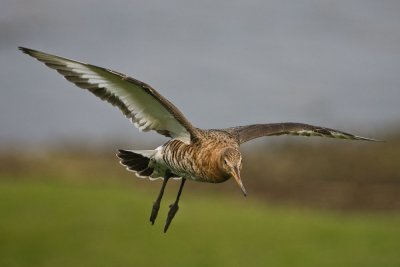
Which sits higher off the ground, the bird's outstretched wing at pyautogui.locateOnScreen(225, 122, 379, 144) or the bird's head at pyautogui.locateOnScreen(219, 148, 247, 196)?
the bird's outstretched wing at pyautogui.locateOnScreen(225, 122, 379, 144)

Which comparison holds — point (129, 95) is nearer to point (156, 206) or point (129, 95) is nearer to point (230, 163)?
point (156, 206)

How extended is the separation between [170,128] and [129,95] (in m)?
0.51

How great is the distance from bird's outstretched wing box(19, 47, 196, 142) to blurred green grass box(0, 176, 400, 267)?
9.45 m

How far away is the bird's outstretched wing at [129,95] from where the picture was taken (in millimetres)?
9289

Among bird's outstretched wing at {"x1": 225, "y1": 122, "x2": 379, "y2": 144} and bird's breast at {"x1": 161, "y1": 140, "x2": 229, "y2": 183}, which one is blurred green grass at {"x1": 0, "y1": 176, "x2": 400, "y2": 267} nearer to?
bird's outstretched wing at {"x1": 225, "y1": 122, "x2": 379, "y2": 144}

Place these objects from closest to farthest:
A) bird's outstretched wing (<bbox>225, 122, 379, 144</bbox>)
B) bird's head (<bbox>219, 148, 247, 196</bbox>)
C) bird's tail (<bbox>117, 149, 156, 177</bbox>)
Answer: bird's head (<bbox>219, 148, 247, 196</bbox>) < bird's outstretched wing (<bbox>225, 122, 379, 144</bbox>) < bird's tail (<bbox>117, 149, 156, 177</bbox>)

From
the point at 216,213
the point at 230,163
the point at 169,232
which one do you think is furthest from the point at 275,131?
the point at 216,213

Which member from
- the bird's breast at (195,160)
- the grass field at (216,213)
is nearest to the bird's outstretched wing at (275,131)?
the bird's breast at (195,160)

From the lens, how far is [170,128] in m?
9.79

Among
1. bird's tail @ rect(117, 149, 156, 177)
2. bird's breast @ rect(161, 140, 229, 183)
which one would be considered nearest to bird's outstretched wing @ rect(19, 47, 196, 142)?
bird's breast @ rect(161, 140, 229, 183)

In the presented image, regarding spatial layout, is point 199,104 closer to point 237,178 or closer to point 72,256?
point 72,256

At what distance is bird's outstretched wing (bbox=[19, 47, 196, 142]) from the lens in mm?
9289

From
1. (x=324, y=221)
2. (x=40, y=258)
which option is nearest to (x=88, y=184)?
(x=40, y=258)

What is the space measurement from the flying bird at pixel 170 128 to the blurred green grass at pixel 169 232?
30.8 feet
